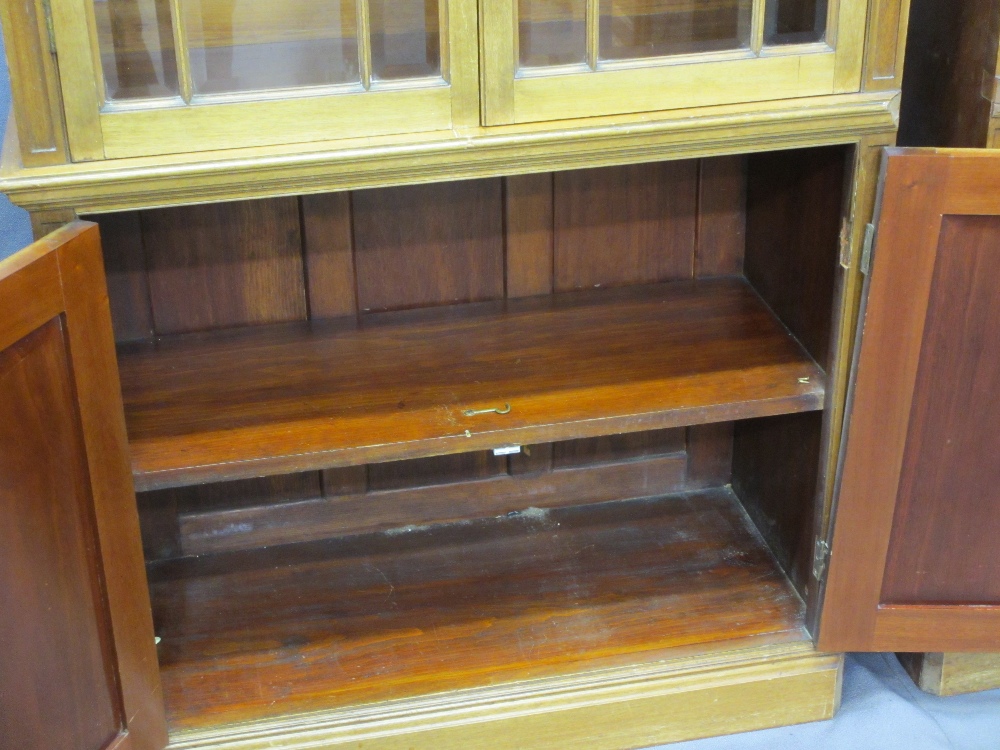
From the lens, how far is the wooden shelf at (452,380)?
127cm

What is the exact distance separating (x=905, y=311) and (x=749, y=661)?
0.49 m

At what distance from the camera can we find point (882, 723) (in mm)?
1506

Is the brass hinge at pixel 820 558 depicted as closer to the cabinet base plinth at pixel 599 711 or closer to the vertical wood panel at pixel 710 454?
the cabinet base plinth at pixel 599 711

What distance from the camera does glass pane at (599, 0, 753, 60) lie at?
1.16 meters

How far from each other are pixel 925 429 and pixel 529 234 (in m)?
0.55

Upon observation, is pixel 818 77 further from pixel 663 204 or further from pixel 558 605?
pixel 558 605

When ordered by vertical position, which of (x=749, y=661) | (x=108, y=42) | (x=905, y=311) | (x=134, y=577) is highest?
(x=108, y=42)

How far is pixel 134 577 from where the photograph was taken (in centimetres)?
121

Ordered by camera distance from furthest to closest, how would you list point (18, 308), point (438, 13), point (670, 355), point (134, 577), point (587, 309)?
point (587, 309) → point (670, 355) → point (134, 577) → point (438, 13) → point (18, 308)

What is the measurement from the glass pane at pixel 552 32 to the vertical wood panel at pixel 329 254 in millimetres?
404

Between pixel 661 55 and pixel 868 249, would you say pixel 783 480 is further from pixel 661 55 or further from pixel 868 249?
pixel 661 55

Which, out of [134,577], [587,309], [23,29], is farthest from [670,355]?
[23,29]

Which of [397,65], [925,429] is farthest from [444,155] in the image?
[925,429]

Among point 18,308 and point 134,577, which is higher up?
point 18,308
